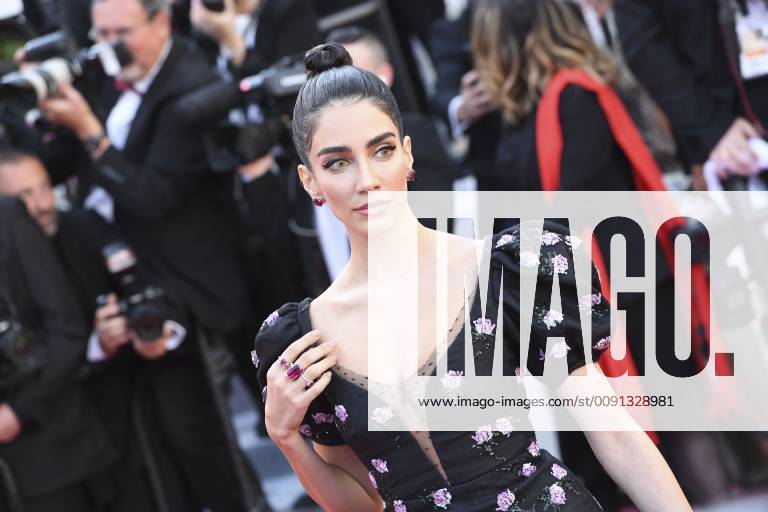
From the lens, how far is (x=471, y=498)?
6.90ft

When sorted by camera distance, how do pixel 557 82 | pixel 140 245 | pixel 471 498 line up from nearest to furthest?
1. pixel 471 498
2. pixel 557 82
3. pixel 140 245

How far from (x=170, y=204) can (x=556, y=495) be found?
7.56 feet

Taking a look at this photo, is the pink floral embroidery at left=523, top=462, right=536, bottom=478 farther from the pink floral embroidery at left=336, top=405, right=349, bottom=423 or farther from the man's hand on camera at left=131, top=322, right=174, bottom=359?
the man's hand on camera at left=131, top=322, right=174, bottom=359

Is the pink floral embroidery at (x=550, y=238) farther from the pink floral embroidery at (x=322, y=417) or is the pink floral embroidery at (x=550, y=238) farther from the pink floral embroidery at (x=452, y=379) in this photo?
the pink floral embroidery at (x=322, y=417)

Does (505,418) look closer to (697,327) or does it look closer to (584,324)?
(584,324)

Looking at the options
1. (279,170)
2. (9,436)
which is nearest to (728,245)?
(279,170)

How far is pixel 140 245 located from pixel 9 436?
77 cm

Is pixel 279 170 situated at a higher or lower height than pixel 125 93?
lower

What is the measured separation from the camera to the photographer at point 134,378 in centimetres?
409

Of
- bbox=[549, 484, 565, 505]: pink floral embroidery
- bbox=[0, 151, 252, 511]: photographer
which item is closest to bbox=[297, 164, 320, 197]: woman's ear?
bbox=[549, 484, 565, 505]: pink floral embroidery

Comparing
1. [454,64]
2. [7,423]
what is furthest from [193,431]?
[454,64]

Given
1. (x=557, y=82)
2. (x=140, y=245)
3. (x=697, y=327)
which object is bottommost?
(x=697, y=327)

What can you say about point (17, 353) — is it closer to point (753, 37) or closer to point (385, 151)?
point (385, 151)

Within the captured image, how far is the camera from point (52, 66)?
13.5ft
